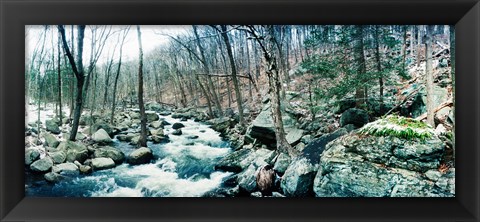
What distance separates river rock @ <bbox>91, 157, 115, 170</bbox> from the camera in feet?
8.30

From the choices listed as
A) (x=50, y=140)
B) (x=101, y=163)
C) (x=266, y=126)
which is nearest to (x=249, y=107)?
(x=266, y=126)

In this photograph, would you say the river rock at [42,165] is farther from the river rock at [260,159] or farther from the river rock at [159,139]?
the river rock at [260,159]

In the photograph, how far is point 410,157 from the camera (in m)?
2.48

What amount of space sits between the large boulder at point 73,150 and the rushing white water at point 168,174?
140 mm

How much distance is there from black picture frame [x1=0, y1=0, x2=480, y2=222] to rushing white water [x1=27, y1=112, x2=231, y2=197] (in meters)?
0.07

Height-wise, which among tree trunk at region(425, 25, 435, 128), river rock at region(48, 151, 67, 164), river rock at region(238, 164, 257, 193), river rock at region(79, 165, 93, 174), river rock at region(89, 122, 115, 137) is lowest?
river rock at region(238, 164, 257, 193)

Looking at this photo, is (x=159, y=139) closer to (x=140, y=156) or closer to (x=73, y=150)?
(x=140, y=156)

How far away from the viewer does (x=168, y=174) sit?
256 centimetres

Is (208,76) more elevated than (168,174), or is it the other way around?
(208,76)

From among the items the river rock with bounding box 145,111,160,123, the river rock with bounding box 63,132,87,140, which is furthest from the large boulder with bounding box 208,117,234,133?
the river rock with bounding box 63,132,87,140

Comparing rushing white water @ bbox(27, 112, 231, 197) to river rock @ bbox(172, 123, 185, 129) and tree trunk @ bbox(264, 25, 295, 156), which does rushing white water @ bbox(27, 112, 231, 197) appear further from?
tree trunk @ bbox(264, 25, 295, 156)
